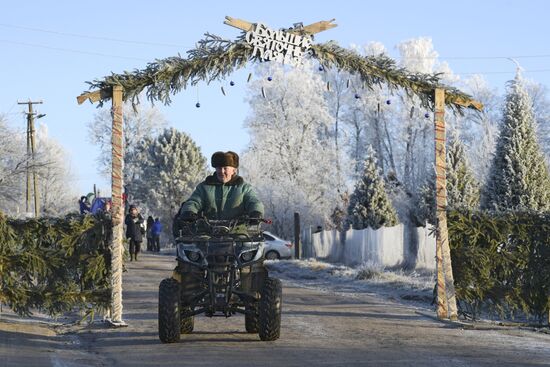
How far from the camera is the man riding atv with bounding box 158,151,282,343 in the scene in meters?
12.6

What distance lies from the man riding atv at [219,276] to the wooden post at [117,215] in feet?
6.36

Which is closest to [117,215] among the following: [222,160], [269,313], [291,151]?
[222,160]

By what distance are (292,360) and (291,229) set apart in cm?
5313

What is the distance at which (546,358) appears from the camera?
37.4ft

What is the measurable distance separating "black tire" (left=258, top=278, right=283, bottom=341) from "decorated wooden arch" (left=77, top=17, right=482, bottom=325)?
304cm

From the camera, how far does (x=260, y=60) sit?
16.2 meters

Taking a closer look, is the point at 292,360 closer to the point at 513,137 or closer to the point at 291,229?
the point at 513,137

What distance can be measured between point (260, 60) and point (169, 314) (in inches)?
197

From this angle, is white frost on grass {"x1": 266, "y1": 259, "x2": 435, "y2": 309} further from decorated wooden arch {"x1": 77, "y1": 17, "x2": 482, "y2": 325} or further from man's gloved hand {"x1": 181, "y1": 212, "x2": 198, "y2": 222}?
man's gloved hand {"x1": 181, "y1": 212, "x2": 198, "y2": 222}

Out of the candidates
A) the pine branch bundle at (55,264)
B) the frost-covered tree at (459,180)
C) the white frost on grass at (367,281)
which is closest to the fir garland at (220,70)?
the pine branch bundle at (55,264)

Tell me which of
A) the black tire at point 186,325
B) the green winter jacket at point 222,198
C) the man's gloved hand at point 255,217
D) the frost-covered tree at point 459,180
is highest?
the frost-covered tree at point 459,180

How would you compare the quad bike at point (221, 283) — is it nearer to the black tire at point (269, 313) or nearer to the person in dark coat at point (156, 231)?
the black tire at point (269, 313)

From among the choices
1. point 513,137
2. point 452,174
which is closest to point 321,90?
point 452,174

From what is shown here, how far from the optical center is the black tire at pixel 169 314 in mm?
12609
